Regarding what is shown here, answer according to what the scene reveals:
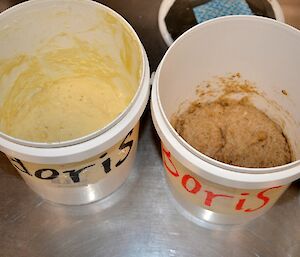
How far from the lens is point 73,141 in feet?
2.01

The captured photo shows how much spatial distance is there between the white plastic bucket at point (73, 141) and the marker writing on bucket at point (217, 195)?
88 mm

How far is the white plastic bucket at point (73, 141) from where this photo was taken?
2.03 feet

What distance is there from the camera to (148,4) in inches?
40.9

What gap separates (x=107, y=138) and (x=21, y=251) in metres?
0.32

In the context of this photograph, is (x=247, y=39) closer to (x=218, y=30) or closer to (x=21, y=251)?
(x=218, y=30)

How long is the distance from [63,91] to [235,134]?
0.35m

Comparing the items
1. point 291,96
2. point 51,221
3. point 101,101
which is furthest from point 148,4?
point 51,221

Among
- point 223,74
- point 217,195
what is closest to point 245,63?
point 223,74

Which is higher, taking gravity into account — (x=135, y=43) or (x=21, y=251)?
(x=135, y=43)

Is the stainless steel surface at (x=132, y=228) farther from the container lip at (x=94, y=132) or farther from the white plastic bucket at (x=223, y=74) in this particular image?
the container lip at (x=94, y=132)

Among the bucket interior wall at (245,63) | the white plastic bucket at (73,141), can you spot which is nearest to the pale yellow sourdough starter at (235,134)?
the bucket interior wall at (245,63)

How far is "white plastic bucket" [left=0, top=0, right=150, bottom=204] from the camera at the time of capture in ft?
2.03

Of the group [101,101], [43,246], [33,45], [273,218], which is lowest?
[273,218]

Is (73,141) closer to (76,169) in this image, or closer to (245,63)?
(76,169)
